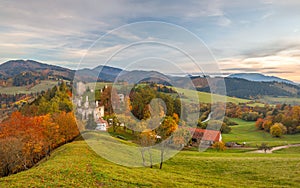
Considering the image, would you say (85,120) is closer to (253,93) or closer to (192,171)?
(192,171)

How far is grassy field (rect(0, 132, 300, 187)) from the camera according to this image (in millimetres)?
18312

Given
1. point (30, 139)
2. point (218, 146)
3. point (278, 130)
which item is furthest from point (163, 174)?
point (278, 130)

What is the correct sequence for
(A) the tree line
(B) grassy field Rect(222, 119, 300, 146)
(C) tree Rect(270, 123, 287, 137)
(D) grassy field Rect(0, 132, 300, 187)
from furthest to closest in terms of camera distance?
(C) tree Rect(270, 123, 287, 137)
(B) grassy field Rect(222, 119, 300, 146)
(A) the tree line
(D) grassy field Rect(0, 132, 300, 187)

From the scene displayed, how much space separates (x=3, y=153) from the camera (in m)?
28.7

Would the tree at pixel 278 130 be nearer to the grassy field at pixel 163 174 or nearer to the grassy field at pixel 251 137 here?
the grassy field at pixel 251 137

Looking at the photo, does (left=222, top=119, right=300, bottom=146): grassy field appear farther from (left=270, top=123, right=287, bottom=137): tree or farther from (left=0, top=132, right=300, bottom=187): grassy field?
(left=0, top=132, right=300, bottom=187): grassy field

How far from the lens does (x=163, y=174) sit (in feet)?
74.8

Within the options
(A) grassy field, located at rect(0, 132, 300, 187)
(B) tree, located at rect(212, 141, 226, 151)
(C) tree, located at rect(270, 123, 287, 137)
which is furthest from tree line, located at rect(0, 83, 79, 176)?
(C) tree, located at rect(270, 123, 287, 137)

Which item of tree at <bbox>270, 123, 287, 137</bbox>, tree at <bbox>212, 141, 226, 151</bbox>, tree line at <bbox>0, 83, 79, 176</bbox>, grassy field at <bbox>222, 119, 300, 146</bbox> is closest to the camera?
tree line at <bbox>0, 83, 79, 176</bbox>

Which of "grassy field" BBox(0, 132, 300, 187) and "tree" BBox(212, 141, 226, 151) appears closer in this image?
"grassy field" BBox(0, 132, 300, 187)

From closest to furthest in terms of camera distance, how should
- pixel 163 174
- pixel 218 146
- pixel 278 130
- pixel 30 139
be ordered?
pixel 163 174, pixel 30 139, pixel 218 146, pixel 278 130

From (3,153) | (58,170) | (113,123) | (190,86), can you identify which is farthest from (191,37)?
(3,153)

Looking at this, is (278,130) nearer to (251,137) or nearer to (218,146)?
(251,137)

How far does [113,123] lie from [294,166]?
22033mm
